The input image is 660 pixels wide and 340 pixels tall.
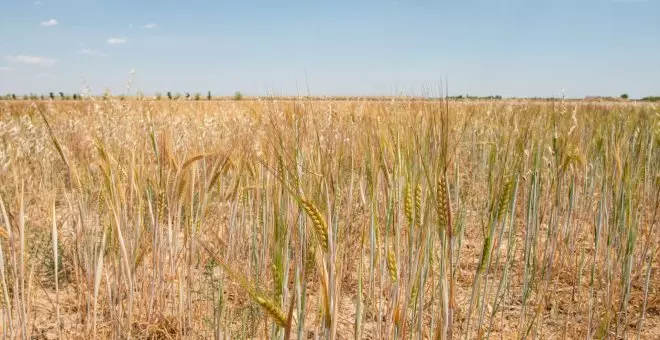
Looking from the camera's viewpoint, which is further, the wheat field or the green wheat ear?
the wheat field

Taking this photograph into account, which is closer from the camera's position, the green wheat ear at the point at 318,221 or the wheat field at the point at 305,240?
the green wheat ear at the point at 318,221

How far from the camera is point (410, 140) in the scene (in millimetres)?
1187

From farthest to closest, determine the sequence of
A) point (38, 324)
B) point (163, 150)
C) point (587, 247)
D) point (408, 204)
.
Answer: point (587, 247), point (38, 324), point (163, 150), point (408, 204)

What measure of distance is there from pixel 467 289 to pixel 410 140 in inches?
49.2

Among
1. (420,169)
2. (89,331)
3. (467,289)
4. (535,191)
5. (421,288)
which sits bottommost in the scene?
(467,289)

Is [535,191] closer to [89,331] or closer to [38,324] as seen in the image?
[89,331]

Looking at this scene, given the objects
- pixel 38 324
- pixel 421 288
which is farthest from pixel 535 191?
pixel 38 324

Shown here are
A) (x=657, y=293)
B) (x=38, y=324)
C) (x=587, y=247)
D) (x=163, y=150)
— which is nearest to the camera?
(x=163, y=150)

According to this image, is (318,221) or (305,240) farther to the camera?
(305,240)

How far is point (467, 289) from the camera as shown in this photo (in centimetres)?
215

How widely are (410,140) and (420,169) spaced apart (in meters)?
0.08

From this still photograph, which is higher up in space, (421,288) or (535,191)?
(535,191)

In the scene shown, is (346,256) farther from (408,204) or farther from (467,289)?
(408,204)

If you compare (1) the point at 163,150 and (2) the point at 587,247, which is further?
(2) the point at 587,247
